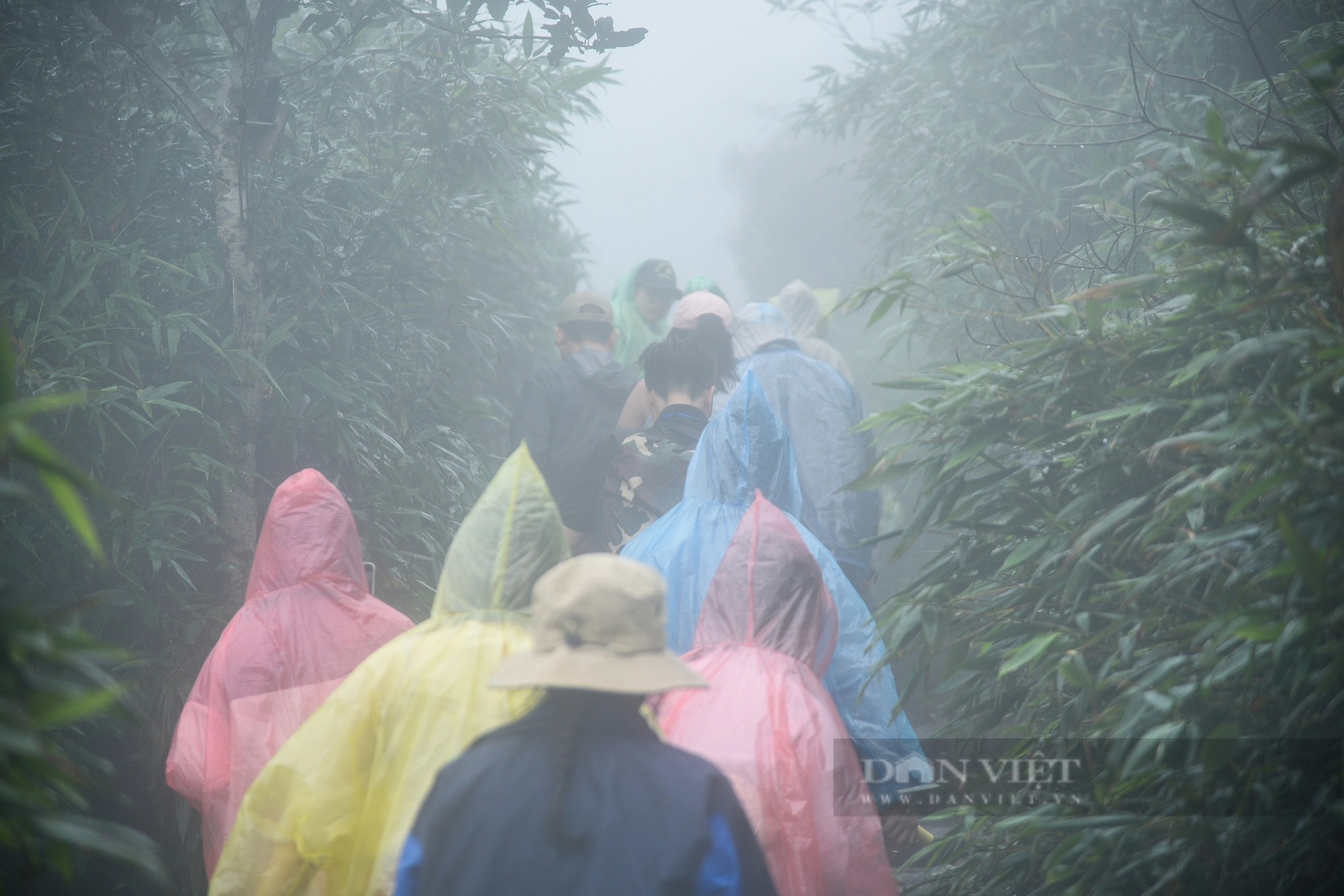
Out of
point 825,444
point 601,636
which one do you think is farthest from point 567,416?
point 601,636

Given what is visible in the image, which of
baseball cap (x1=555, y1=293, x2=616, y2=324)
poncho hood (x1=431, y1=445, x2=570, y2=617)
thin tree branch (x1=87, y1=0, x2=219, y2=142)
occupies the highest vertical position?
thin tree branch (x1=87, y1=0, x2=219, y2=142)

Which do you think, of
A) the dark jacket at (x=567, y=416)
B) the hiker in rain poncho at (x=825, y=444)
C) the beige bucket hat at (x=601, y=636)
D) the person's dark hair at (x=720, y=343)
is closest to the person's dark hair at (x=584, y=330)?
the dark jacket at (x=567, y=416)

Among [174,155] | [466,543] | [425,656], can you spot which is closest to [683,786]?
[425,656]

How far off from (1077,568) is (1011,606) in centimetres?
22

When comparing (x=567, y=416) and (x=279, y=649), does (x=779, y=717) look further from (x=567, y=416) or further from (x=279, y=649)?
(x=567, y=416)

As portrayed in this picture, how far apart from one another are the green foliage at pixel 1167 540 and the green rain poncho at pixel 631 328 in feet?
11.6

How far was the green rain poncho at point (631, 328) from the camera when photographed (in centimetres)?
618

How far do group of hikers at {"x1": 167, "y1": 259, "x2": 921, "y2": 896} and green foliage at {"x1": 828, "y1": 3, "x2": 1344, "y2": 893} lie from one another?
13.2 inches

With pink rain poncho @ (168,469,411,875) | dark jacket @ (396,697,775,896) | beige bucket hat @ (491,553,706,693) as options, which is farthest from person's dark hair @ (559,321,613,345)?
dark jacket @ (396,697,775,896)

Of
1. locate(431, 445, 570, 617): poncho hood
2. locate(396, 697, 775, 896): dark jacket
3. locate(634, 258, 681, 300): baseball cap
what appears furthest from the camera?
locate(634, 258, 681, 300): baseball cap

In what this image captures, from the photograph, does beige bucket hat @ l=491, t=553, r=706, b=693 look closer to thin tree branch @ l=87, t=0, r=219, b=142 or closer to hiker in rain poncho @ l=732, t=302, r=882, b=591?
hiker in rain poncho @ l=732, t=302, r=882, b=591

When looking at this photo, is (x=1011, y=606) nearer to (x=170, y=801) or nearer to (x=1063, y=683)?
(x=1063, y=683)

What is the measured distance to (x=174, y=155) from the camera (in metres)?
3.88

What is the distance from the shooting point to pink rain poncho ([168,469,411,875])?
2533 millimetres
